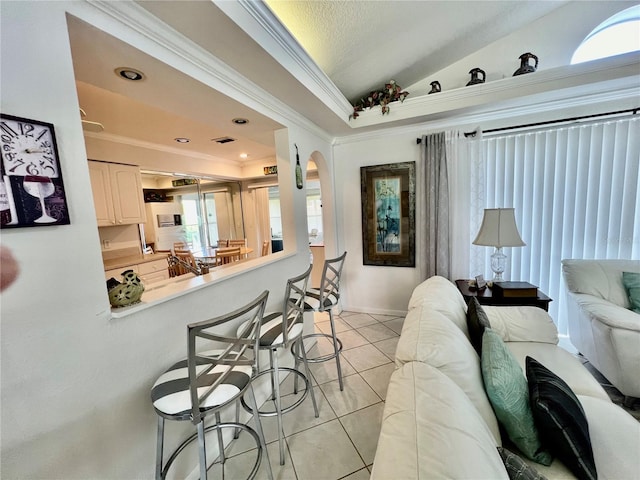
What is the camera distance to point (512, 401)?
3.20ft

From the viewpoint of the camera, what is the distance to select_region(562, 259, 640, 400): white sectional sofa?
5.42 ft

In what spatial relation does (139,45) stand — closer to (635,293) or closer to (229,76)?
(229,76)

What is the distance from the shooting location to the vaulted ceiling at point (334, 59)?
1.27m

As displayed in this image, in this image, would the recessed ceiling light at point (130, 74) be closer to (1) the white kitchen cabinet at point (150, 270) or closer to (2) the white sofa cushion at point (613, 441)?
(1) the white kitchen cabinet at point (150, 270)

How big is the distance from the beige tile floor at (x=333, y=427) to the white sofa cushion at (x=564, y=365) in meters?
1.04

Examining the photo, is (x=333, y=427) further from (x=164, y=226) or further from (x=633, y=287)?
(x=164, y=226)

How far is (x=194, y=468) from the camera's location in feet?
4.79

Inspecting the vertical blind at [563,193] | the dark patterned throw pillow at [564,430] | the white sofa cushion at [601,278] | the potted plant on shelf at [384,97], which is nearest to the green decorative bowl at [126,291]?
the dark patterned throw pillow at [564,430]

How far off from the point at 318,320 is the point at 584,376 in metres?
2.58

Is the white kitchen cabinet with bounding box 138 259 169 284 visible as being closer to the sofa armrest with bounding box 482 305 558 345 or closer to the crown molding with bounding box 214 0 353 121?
the crown molding with bounding box 214 0 353 121

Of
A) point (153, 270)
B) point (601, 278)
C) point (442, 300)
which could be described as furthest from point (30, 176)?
point (601, 278)

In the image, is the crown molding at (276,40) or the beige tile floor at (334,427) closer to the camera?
the crown molding at (276,40)

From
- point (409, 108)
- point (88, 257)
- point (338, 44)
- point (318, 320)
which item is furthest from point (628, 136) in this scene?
point (88, 257)

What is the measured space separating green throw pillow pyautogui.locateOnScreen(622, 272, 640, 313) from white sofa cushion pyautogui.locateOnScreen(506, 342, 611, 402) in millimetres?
872
